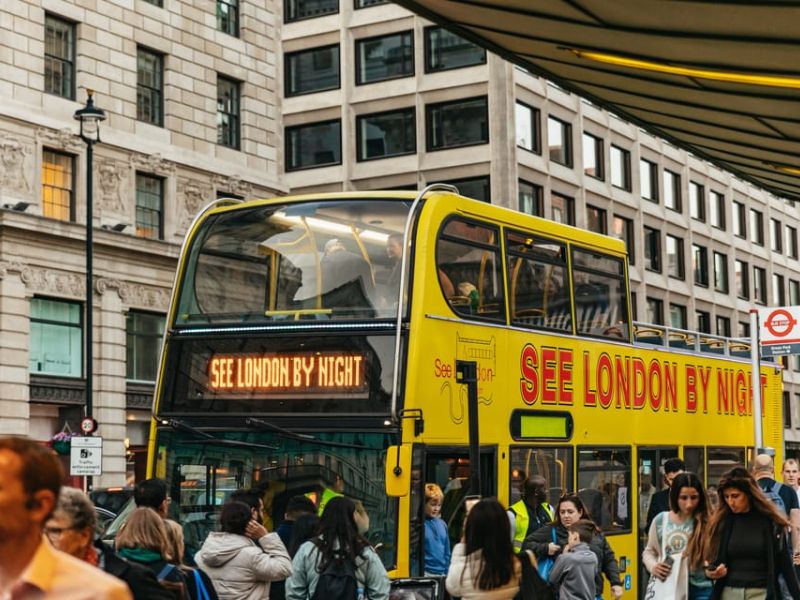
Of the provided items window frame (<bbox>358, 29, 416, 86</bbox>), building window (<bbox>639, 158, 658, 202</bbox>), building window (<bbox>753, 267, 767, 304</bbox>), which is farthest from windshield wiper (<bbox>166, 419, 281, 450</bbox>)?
building window (<bbox>753, 267, 767, 304</bbox>)

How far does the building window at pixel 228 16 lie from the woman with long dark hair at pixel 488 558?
33.8 meters

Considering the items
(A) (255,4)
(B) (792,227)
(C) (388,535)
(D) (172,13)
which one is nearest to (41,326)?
(D) (172,13)

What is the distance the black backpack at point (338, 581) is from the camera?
916 centimetres

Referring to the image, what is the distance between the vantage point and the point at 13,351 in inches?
1266

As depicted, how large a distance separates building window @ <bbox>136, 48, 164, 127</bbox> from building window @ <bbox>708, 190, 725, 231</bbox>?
32226mm

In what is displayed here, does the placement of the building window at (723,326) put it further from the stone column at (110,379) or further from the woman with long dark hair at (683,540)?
the woman with long dark hair at (683,540)

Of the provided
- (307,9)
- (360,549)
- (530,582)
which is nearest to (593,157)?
(307,9)

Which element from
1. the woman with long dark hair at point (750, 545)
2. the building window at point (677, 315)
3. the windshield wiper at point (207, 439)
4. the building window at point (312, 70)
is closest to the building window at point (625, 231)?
the building window at point (677, 315)

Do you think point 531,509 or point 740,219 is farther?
point 740,219

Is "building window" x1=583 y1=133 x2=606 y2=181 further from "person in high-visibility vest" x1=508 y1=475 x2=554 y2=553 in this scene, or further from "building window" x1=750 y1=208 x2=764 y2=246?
"person in high-visibility vest" x1=508 y1=475 x2=554 y2=553

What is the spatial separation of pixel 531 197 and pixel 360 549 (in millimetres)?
40031

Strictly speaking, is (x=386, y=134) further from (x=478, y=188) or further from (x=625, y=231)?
(x=625, y=231)

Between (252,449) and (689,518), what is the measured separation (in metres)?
4.17

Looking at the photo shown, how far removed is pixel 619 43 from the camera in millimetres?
11953
